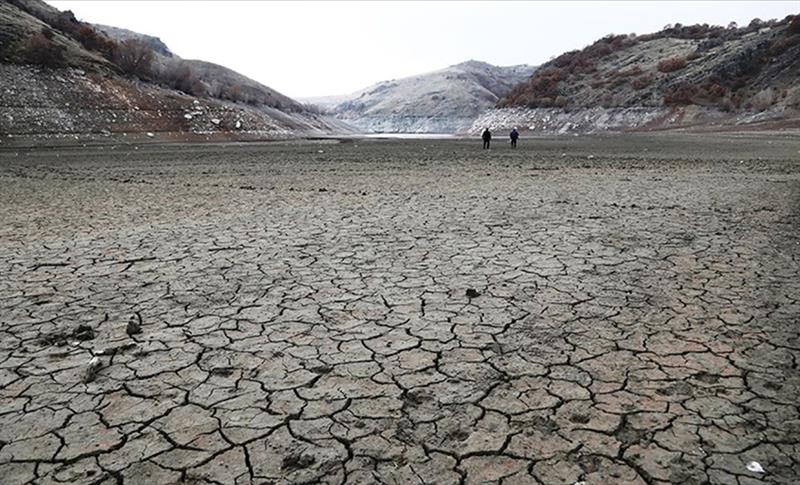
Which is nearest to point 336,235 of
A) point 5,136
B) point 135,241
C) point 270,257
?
point 270,257

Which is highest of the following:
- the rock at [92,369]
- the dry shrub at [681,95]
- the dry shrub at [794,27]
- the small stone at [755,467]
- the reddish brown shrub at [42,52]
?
the dry shrub at [794,27]

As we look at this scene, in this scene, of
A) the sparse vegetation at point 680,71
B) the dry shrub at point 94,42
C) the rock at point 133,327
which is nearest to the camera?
the rock at point 133,327

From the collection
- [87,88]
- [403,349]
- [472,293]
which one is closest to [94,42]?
[87,88]

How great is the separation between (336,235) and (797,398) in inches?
230

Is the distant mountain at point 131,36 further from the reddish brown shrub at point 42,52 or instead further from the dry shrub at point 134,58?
the reddish brown shrub at point 42,52

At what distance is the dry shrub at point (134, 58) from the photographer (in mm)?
57500

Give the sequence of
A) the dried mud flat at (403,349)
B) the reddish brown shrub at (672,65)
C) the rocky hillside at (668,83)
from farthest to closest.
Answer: the reddish brown shrub at (672,65), the rocky hillside at (668,83), the dried mud flat at (403,349)

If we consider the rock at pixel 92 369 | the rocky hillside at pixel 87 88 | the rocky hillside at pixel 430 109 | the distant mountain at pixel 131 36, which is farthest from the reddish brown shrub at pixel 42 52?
the distant mountain at pixel 131 36

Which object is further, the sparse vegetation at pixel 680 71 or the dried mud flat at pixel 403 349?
the sparse vegetation at pixel 680 71

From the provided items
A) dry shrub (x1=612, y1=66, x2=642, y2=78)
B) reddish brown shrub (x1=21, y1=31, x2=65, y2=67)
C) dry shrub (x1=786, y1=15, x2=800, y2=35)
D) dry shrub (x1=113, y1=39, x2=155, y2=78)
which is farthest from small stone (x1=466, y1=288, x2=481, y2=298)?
dry shrub (x1=612, y1=66, x2=642, y2=78)

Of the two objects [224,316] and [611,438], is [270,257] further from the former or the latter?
[611,438]

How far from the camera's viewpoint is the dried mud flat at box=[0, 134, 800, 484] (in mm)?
2678

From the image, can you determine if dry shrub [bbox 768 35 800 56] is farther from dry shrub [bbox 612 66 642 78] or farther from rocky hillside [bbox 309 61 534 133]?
rocky hillside [bbox 309 61 534 133]

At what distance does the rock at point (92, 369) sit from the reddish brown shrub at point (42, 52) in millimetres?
53651
